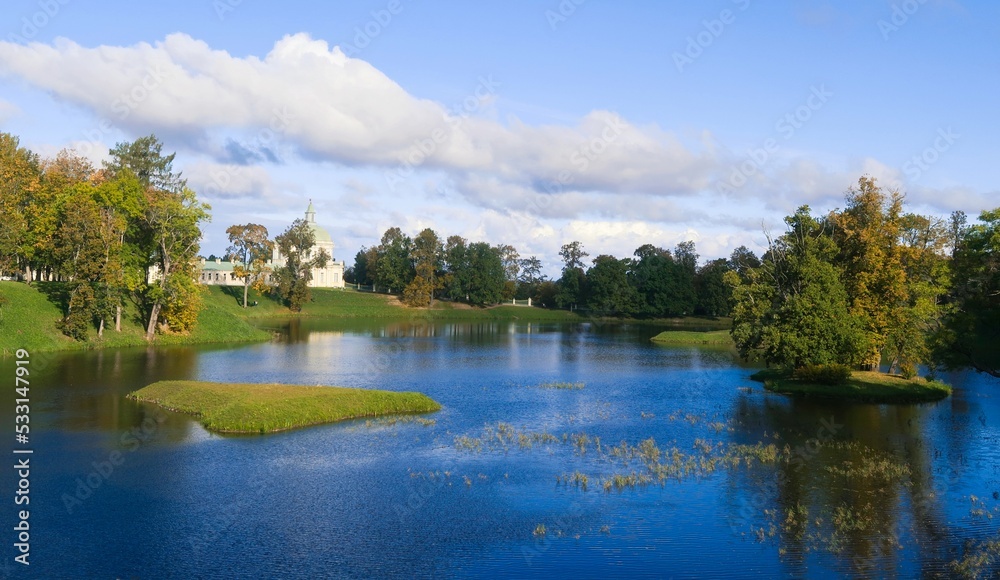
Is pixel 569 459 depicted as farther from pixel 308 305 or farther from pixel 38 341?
pixel 308 305

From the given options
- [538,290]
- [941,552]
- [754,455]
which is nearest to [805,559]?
[941,552]

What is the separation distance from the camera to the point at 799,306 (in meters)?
54.2

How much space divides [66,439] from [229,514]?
14.2m

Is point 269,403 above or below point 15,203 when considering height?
below

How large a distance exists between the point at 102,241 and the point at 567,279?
385ft

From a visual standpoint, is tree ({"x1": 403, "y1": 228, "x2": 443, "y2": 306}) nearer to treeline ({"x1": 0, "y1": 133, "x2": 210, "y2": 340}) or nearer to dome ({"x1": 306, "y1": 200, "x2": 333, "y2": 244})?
dome ({"x1": 306, "y1": 200, "x2": 333, "y2": 244})

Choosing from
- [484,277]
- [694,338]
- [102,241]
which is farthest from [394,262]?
[102,241]

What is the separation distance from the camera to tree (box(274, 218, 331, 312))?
133625 millimetres

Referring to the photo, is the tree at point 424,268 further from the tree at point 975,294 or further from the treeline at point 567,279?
the tree at point 975,294

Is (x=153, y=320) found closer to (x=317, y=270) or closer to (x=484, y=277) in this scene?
(x=484, y=277)

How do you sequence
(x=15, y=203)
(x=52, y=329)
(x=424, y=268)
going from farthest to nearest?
(x=424, y=268) < (x=15, y=203) < (x=52, y=329)

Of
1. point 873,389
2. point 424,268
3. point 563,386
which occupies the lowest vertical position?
point 563,386

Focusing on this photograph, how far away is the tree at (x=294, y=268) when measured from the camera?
13362 centimetres

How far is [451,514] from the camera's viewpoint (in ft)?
85.8
